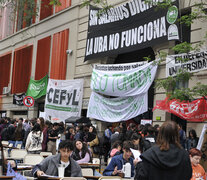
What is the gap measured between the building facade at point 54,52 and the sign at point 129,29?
56 cm

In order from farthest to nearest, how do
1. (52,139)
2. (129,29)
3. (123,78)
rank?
1. (129,29)
2. (123,78)
3. (52,139)

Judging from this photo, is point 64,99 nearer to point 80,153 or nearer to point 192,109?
point 192,109

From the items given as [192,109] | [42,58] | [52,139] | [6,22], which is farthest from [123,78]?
[6,22]

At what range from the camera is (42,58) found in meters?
26.0

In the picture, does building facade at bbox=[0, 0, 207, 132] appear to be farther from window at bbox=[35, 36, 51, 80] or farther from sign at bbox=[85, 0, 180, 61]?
sign at bbox=[85, 0, 180, 61]

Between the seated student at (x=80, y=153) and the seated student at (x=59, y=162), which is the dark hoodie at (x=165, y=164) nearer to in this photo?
the seated student at (x=59, y=162)

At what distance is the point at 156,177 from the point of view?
4328 mm

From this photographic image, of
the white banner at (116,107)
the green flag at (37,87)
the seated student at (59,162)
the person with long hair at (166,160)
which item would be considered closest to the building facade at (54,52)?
the green flag at (37,87)

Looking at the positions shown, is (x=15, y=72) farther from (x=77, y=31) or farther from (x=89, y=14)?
(x=89, y=14)

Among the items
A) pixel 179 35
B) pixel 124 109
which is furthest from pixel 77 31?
pixel 179 35

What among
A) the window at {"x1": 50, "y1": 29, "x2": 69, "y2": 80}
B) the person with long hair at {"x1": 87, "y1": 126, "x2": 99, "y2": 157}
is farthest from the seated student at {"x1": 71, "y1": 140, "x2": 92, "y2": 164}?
the window at {"x1": 50, "y1": 29, "x2": 69, "y2": 80}

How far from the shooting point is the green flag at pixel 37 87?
2416 cm

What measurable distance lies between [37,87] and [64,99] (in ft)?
14.7

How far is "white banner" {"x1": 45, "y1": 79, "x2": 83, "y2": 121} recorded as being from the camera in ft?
68.4
